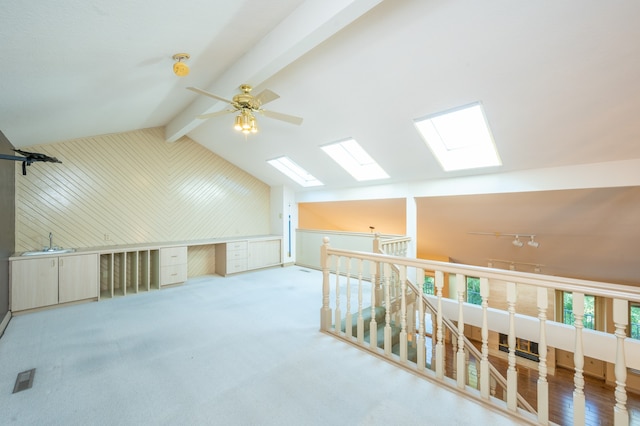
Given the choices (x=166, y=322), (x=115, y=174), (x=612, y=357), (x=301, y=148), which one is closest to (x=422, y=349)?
(x=612, y=357)

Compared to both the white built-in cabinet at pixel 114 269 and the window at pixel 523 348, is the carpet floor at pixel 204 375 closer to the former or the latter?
the white built-in cabinet at pixel 114 269

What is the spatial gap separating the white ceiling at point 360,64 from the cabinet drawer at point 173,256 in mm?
2321

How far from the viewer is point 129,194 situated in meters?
4.95

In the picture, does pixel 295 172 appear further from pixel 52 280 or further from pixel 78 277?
pixel 52 280

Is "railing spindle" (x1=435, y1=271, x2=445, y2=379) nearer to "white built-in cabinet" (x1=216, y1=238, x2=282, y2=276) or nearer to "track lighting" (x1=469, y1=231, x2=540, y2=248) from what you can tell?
"track lighting" (x1=469, y1=231, x2=540, y2=248)

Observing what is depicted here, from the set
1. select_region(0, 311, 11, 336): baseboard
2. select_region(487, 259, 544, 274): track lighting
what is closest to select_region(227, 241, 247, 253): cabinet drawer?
select_region(0, 311, 11, 336): baseboard

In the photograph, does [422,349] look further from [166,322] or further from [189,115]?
[189,115]

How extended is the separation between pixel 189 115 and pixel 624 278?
8.60 m

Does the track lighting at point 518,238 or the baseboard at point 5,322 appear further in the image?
the track lighting at point 518,238

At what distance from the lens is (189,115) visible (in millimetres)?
4293

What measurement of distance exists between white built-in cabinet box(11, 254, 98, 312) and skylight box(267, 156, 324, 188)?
3.66 m

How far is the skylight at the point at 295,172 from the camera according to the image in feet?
19.8

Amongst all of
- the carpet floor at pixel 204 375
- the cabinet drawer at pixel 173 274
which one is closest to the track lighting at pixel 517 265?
the carpet floor at pixel 204 375

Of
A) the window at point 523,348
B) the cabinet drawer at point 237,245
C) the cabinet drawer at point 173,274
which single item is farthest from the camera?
the window at point 523,348
